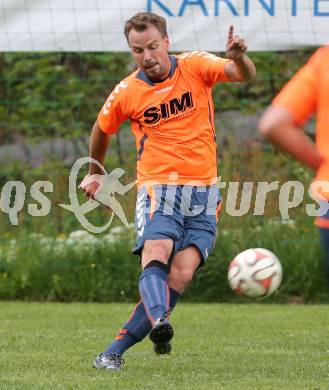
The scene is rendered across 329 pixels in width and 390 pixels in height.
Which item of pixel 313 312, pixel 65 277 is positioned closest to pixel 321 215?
pixel 313 312

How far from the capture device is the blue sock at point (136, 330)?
564 cm

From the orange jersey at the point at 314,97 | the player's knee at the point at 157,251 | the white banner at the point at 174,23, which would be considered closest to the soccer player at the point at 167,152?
the player's knee at the point at 157,251

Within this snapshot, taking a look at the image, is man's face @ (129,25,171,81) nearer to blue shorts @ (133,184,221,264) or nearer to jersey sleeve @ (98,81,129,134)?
jersey sleeve @ (98,81,129,134)

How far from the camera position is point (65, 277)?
9.99 meters

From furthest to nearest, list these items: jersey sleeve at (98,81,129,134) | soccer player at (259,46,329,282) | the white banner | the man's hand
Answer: the white banner
jersey sleeve at (98,81,129,134)
the man's hand
soccer player at (259,46,329,282)

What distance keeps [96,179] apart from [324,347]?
195 centimetres

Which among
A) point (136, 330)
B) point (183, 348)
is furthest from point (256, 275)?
point (183, 348)

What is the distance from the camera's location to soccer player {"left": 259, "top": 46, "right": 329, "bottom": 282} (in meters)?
3.43

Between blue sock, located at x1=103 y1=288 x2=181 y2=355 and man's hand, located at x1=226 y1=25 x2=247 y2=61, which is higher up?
man's hand, located at x1=226 y1=25 x2=247 y2=61

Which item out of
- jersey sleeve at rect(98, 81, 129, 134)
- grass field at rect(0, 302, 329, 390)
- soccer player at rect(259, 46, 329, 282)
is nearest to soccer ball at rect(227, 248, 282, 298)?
grass field at rect(0, 302, 329, 390)

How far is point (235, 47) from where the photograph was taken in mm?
5277

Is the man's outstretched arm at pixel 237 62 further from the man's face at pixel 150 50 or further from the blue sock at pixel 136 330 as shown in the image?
the blue sock at pixel 136 330

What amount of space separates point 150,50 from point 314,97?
7.28 feet

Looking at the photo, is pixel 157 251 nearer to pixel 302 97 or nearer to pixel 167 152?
pixel 167 152
